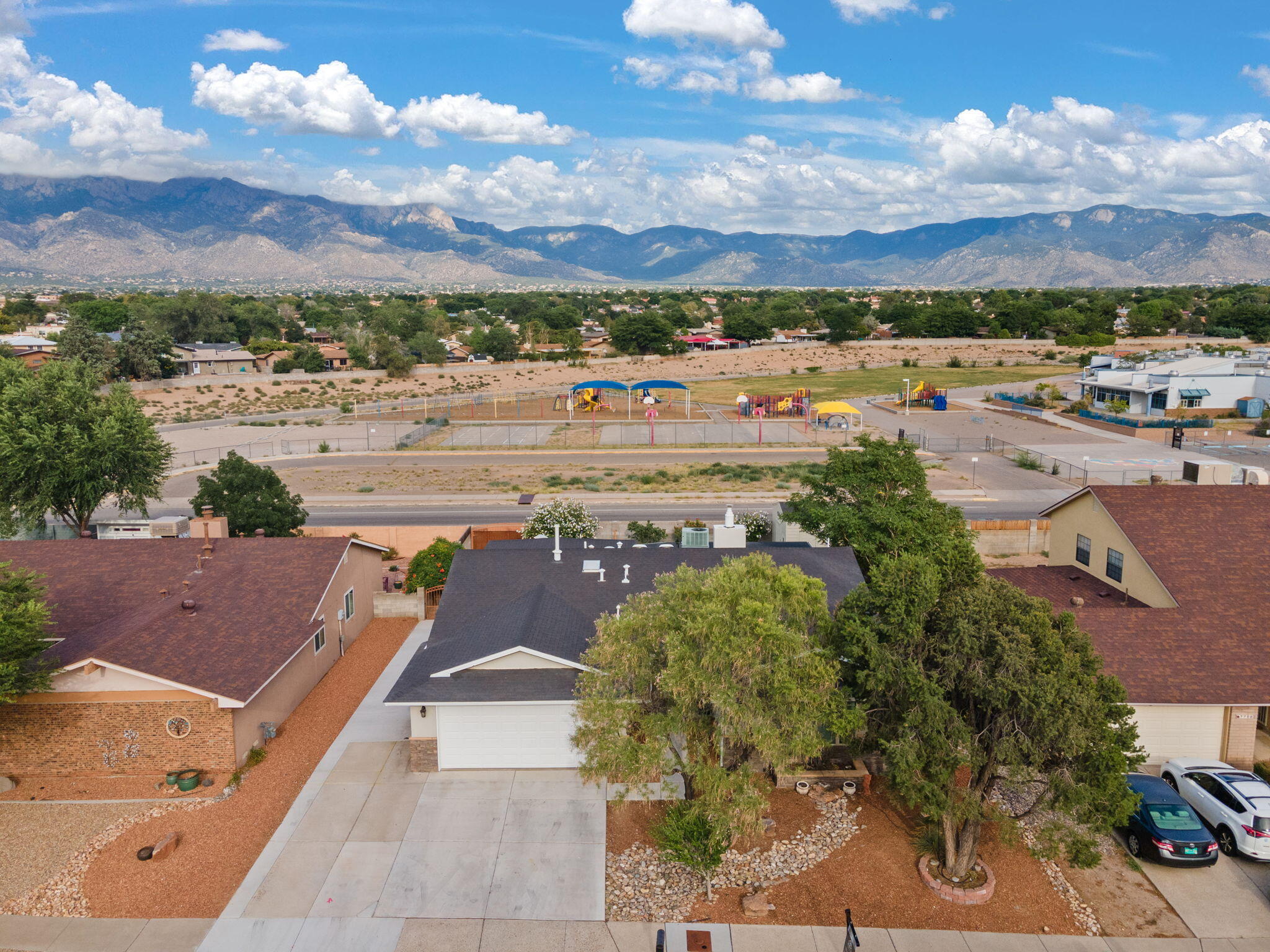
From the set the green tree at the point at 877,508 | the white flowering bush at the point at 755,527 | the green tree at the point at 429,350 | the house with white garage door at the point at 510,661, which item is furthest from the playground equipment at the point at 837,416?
the green tree at the point at 429,350

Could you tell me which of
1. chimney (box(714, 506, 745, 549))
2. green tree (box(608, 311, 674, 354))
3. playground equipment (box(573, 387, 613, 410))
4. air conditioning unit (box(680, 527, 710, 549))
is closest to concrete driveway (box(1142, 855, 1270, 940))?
chimney (box(714, 506, 745, 549))

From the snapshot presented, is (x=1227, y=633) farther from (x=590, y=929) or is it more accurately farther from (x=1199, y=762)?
(x=590, y=929)

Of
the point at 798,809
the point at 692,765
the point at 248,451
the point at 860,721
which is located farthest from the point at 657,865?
the point at 248,451

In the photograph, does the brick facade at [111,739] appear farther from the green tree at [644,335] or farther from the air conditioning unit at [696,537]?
the green tree at [644,335]

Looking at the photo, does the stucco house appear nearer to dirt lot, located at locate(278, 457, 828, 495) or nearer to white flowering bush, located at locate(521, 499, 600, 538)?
white flowering bush, located at locate(521, 499, 600, 538)

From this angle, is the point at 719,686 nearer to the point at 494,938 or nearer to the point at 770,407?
the point at 494,938

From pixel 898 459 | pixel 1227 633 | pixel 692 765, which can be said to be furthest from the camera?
pixel 898 459
